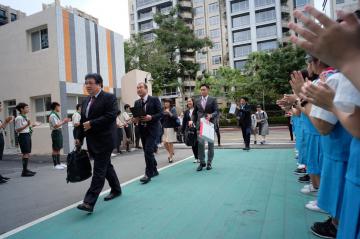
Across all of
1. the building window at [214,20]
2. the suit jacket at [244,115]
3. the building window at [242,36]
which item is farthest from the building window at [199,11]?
the suit jacket at [244,115]

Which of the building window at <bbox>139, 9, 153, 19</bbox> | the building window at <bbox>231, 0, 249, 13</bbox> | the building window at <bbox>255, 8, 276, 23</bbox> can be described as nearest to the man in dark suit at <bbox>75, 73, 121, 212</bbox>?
the building window at <bbox>255, 8, 276, 23</bbox>

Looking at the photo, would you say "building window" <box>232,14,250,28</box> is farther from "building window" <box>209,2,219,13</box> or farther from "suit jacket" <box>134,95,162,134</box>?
"suit jacket" <box>134,95,162,134</box>

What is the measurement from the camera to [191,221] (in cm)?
351

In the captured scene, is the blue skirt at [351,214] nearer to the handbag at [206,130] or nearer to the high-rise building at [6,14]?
the handbag at [206,130]

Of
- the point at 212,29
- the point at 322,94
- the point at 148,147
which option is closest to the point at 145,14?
the point at 212,29

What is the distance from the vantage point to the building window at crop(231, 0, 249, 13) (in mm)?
46344

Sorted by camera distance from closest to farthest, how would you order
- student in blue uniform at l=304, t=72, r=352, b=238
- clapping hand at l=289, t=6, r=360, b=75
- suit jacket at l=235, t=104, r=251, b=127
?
1. clapping hand at l=289, t=6, r=360, b=75
2. student in blue uniform at l=304, t=72, r=352, b=238
3. suit jacket at l=235, t=104, r=251, b=127

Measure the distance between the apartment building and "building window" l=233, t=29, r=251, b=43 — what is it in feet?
116

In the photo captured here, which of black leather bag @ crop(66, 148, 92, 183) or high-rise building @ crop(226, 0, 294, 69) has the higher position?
high-rise building @ crop(226, 0, 294, 69)

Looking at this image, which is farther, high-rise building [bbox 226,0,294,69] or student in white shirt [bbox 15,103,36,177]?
high-rise building [bbox 226,0,294,69]

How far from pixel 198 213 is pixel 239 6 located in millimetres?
→ 48264

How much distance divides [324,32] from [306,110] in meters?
1.45

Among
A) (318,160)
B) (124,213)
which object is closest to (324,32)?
(318,160)

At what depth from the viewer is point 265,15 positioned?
4528 centimetres
